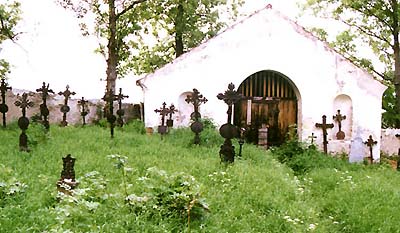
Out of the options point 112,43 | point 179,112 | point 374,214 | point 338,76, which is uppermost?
point 112,43

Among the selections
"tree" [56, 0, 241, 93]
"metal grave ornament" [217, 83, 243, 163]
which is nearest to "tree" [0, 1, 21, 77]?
"tree" [56, 0, 241, 93]

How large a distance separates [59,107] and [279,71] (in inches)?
290

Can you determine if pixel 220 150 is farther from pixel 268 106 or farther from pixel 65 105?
pixel 65 105

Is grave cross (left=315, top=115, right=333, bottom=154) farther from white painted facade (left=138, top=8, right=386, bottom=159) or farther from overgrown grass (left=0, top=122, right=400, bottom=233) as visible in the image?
overgrown grass (left=0, top=122, right=400, bottom=233)

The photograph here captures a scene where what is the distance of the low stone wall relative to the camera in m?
15.2

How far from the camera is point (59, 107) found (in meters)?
16.6

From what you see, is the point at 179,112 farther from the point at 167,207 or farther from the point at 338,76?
the point at 167,207

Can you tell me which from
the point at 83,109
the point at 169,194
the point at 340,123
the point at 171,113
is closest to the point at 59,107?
the point at 83,109

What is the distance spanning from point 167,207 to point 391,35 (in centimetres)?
1610

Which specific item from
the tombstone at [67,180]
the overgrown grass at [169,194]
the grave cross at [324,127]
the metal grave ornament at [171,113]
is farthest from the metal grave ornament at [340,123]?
the tombstone at [67,180]

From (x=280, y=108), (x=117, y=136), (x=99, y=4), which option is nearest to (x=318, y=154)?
(x=280, y=108)

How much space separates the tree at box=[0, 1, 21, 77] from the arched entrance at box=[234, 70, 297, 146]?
9120 millimetres

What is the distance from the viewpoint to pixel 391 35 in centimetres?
1936

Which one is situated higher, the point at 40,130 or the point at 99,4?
the point at 99,4
